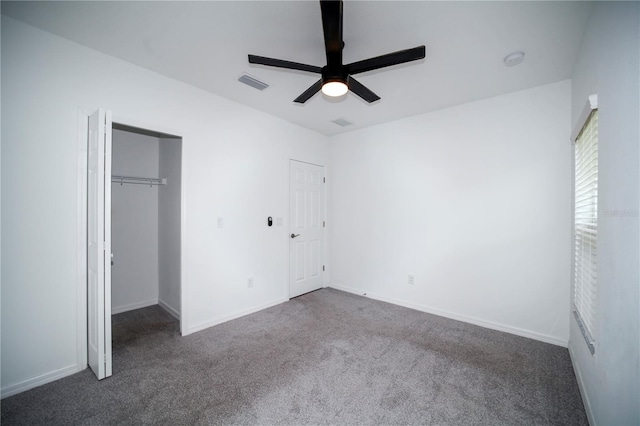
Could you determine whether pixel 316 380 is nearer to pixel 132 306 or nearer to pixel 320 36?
pixel 320 36

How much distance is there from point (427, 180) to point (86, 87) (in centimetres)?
372

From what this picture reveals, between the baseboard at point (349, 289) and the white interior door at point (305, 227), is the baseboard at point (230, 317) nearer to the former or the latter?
the white interior door at point (305, 227)

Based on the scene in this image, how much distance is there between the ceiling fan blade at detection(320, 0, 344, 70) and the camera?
1.34m

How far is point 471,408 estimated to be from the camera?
181 centimetres

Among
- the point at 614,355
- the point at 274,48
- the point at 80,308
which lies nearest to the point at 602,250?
the point at 614,355

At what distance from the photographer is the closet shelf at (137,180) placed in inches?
129

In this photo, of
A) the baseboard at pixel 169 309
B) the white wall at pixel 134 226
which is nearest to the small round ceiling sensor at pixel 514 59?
the white wall at pixel 134 226

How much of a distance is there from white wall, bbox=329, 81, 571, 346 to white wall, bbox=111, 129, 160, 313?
2914mm

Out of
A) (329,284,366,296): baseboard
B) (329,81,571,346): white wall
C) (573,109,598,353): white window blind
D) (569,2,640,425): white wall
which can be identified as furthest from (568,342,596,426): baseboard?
(329,284,366,296): baseboard

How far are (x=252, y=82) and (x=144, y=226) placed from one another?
8.23 ft

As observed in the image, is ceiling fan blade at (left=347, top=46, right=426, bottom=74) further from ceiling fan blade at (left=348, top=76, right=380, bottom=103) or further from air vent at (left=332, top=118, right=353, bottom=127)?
air vent at (left=332, top=118, right=353, bottom=127)

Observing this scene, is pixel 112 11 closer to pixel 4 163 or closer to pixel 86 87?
pixel 86 87

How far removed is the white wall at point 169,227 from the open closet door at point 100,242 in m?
0.97

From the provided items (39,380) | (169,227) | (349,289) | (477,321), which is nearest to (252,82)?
(169,227)
